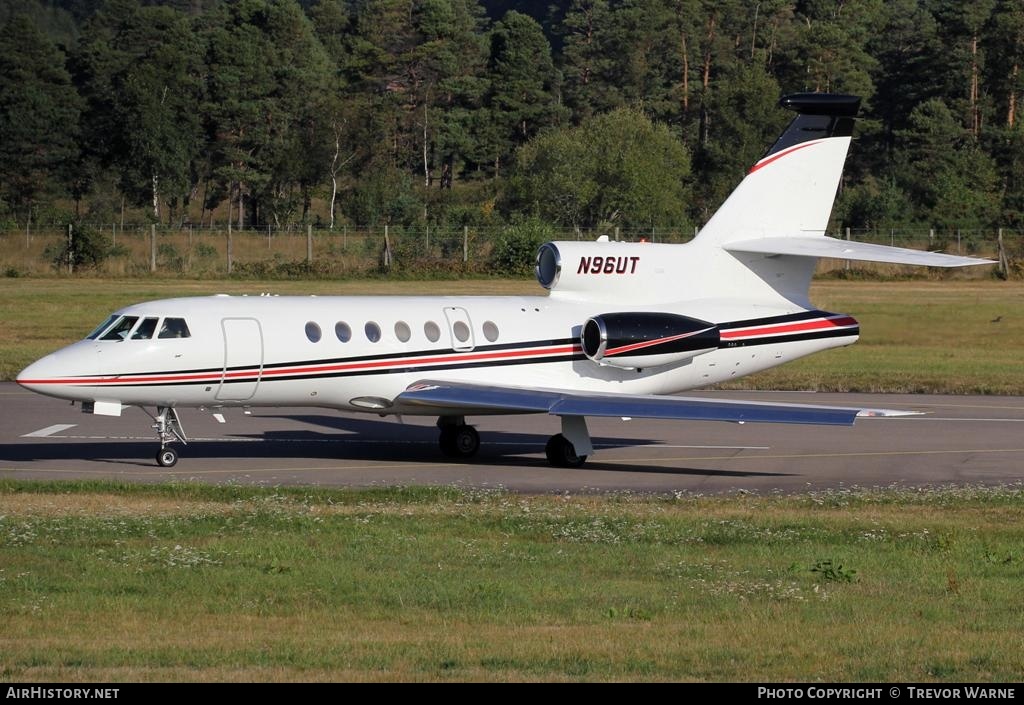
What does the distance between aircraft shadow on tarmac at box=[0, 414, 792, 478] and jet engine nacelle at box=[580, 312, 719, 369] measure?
67.7 inches

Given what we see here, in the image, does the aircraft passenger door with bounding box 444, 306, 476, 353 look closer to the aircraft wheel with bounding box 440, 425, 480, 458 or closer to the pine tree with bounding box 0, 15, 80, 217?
the aircraft wheel with bounding box 440, 425, 480, 458

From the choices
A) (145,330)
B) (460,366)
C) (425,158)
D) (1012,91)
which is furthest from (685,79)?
(145,330)

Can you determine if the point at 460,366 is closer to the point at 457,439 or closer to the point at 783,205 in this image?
the point at 457,439

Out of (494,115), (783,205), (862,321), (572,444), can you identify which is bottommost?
(572,444)

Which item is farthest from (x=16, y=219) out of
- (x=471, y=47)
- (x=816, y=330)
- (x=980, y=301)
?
(x=816, y=330)

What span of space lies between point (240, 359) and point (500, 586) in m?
9.47

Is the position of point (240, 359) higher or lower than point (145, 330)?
lower

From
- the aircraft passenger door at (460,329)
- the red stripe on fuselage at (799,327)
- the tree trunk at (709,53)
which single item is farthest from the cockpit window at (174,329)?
the tree trunk at (709,53)

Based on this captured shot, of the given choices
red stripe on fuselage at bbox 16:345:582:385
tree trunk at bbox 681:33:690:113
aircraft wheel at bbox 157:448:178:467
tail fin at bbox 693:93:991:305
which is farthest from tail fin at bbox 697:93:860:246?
tree trunk at bbox 681:33:690:113

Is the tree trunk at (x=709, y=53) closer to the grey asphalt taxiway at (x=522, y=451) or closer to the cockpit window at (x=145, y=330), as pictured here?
the grey asphalt taxiway at (x=522, y=451)

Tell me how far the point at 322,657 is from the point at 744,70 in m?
87.1

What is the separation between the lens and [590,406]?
21828 millimetres

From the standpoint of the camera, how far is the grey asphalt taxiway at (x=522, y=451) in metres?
21.6

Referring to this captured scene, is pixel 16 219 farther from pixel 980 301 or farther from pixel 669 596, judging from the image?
pixel 669 596
